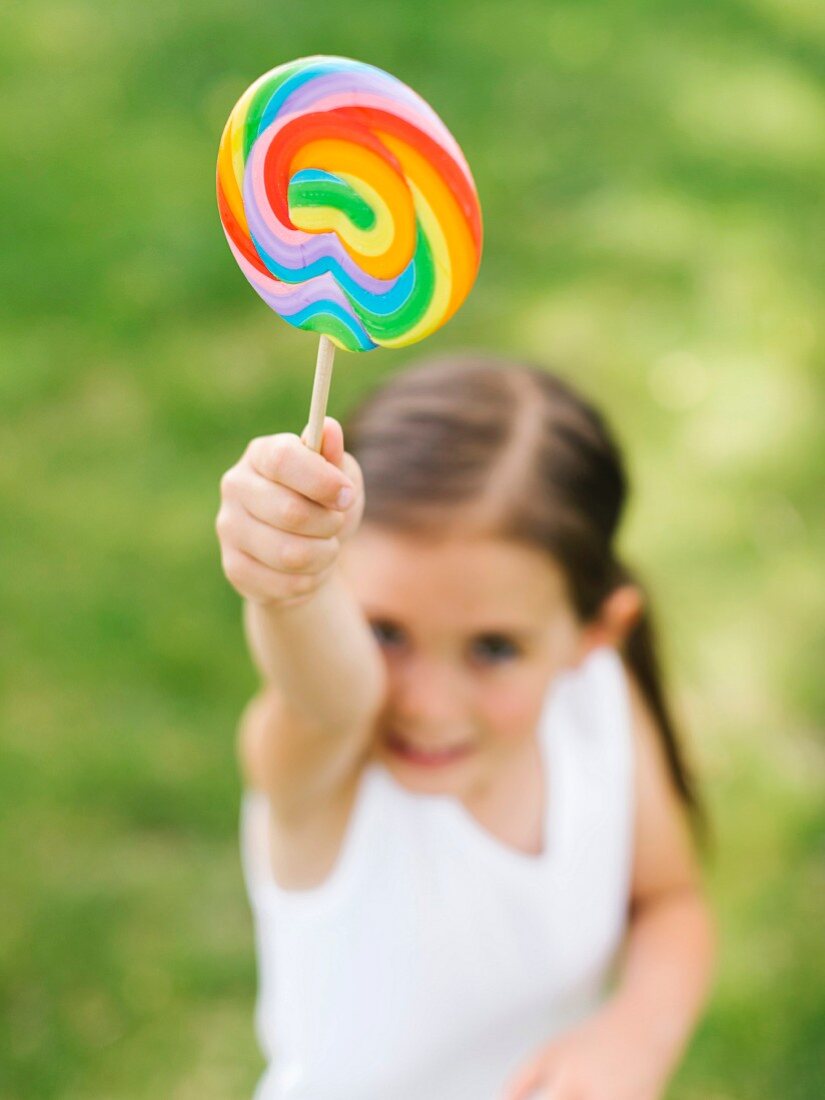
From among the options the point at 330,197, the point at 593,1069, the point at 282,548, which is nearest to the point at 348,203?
the point at 330,197

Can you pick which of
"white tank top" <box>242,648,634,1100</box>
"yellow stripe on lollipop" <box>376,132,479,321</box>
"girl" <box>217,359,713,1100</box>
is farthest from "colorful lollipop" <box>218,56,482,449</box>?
"white tank top" <box>242,648,634,1100</box>

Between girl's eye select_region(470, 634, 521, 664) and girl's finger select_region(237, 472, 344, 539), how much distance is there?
517mm

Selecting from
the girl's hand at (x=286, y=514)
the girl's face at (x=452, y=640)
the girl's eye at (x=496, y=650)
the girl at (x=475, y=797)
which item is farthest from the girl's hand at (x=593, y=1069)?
the girl's hand at (x=286, y=514)

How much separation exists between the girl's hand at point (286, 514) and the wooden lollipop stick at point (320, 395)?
0.01m

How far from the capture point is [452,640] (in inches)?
61.5

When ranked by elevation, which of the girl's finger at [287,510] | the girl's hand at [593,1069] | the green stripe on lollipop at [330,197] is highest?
the green stripe on lollipop at [330,197]

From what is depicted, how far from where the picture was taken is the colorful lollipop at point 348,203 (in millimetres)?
1013

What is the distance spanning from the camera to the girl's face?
1542 millimetres

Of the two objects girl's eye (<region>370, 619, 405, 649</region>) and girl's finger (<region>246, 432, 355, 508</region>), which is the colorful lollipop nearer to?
girl's finger (<region>246, 432, 355, 508</region>)

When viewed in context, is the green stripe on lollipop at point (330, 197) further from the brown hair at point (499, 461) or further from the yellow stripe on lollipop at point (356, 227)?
the brown hair at point (499, 461)

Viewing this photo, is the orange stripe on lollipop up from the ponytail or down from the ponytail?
up

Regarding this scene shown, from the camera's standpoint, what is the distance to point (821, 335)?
3564 mm

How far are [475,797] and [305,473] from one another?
0.83 metres

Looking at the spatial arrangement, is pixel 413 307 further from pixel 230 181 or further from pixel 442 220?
pixel 230 181
